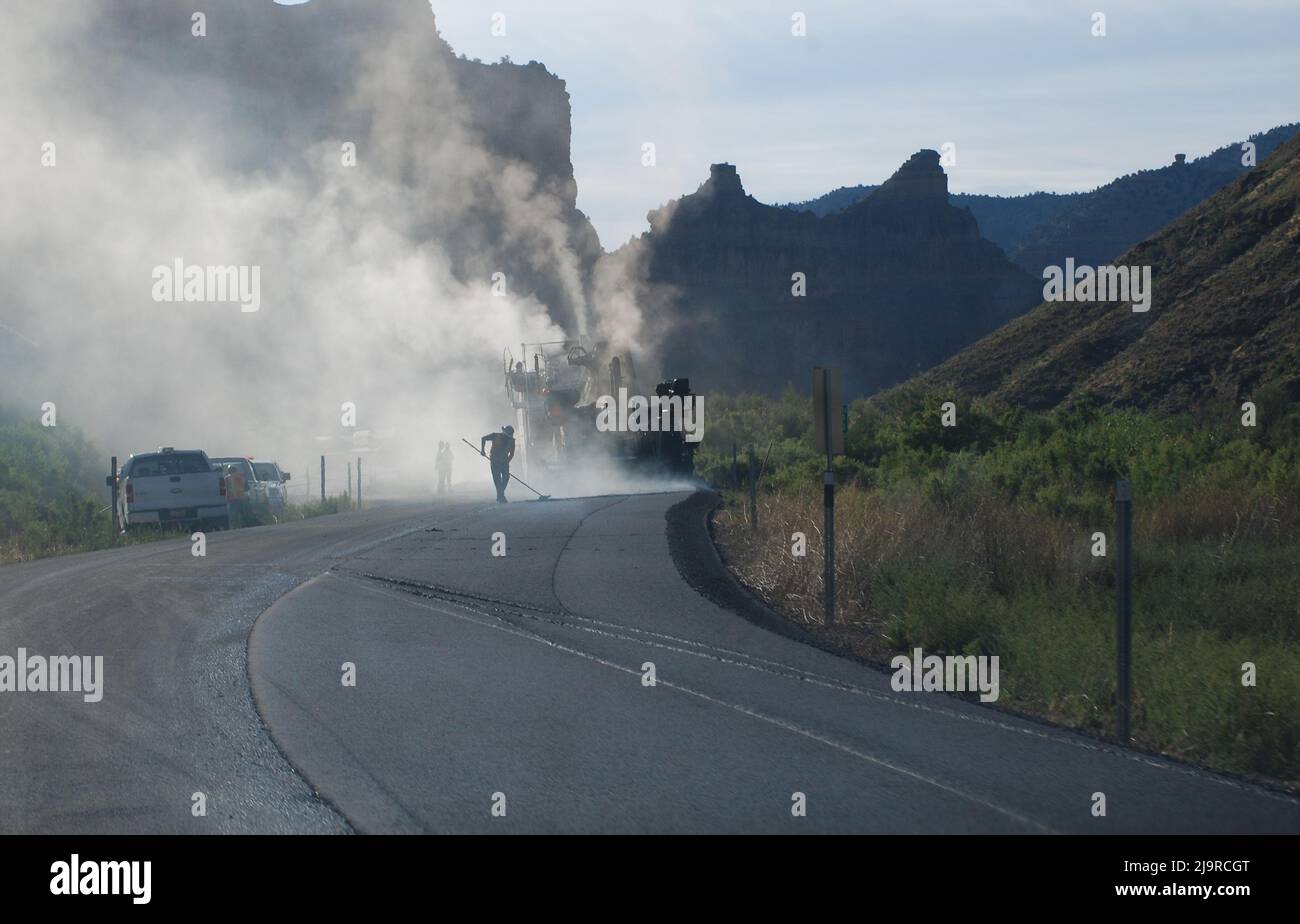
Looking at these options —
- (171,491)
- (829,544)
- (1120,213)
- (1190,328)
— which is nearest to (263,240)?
(171,491)

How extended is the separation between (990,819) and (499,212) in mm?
75246

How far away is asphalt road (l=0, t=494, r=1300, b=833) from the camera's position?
6.39m

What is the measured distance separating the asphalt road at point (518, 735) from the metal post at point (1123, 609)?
16.3 inches

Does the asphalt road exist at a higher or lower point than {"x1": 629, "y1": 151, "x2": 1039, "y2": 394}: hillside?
lower

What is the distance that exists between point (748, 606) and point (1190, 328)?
3027 centimetres

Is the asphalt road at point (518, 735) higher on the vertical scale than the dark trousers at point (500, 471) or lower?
lower

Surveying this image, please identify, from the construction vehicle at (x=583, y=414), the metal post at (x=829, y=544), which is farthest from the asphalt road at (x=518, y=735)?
the construction vehicle at (x=583, y=414)

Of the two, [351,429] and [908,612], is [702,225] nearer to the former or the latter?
[351,429]

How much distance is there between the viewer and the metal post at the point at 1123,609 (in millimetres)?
8117

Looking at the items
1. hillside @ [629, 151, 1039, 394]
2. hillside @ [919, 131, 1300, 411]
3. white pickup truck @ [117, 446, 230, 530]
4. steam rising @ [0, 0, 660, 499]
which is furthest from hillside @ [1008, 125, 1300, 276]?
white pickup truck @ [117, 446, 230, 530]

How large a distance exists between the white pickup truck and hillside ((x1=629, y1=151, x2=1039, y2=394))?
77.0 m

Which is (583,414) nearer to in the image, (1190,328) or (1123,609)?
(1190,328)

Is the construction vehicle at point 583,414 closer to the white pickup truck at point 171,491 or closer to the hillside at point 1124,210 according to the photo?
Answer: the white pickup truck at point 171,491

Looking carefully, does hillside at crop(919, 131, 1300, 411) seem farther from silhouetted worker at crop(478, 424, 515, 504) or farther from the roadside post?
the roadside post
